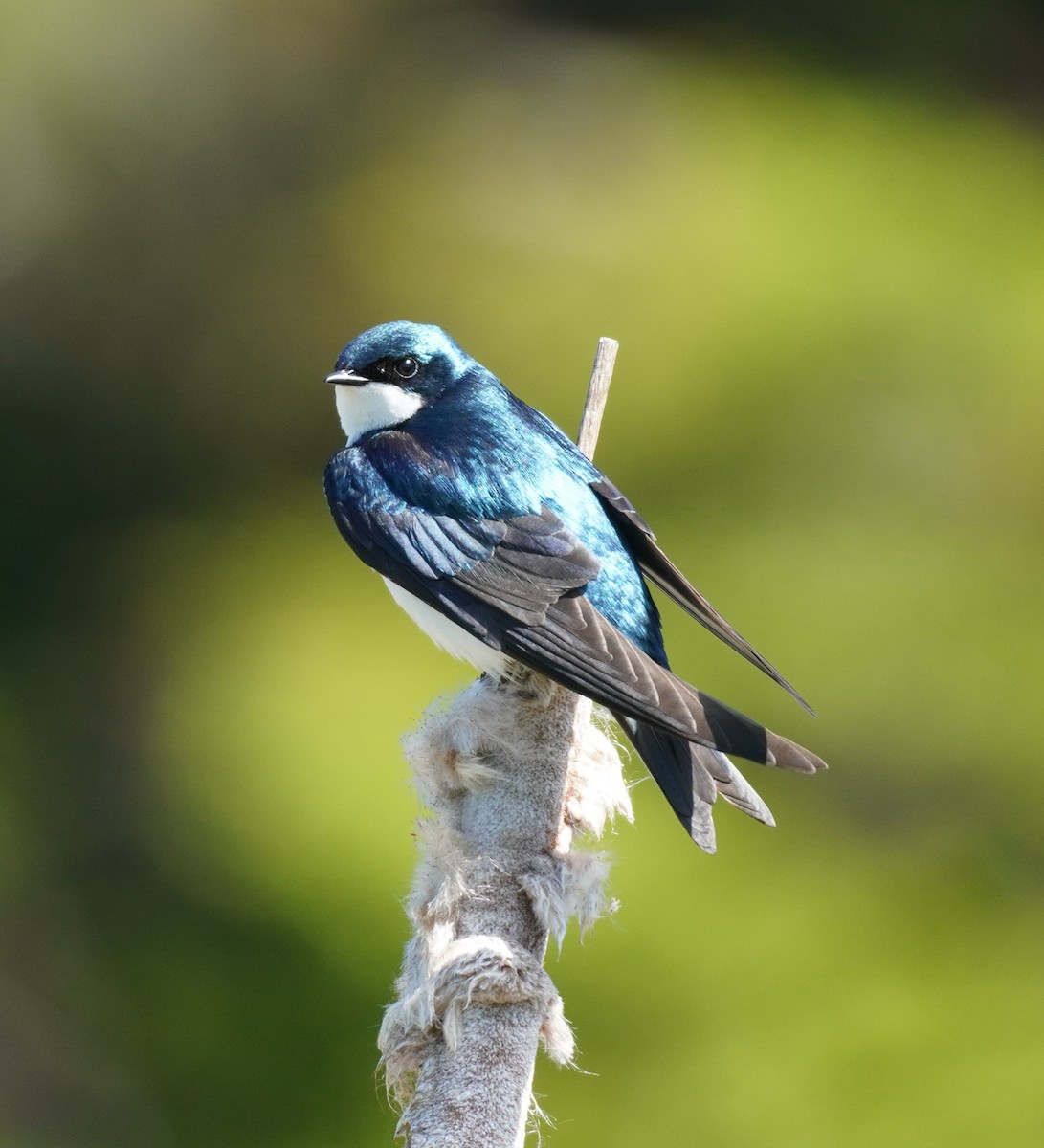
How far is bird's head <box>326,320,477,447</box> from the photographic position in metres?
1.94

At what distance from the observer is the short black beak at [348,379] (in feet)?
6.16

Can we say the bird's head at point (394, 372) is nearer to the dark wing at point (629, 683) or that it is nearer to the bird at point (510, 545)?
the bird at point (510, 545)

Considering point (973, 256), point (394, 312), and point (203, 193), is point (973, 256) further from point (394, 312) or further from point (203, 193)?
point (203, 193)

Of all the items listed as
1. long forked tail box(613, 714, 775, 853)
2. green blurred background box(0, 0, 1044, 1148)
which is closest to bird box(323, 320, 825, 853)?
long forked tail box(613, 714, 775, 853)

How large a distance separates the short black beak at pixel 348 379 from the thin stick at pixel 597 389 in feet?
0.92

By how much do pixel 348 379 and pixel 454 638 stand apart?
0.34 m

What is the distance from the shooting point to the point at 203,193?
394cm

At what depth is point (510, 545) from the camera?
5.82 feet

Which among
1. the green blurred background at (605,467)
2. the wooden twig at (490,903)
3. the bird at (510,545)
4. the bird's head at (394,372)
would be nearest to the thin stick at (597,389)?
the bird at (510,545)

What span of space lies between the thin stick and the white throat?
0.24 metres

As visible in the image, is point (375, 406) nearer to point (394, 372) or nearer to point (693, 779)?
point (394, 372)

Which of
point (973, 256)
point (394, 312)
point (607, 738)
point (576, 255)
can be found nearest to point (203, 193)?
point (394, 312)

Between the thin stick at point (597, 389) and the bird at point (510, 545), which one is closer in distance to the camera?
the bird at point (510, 545)

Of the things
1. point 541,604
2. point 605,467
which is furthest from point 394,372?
point 605,467
